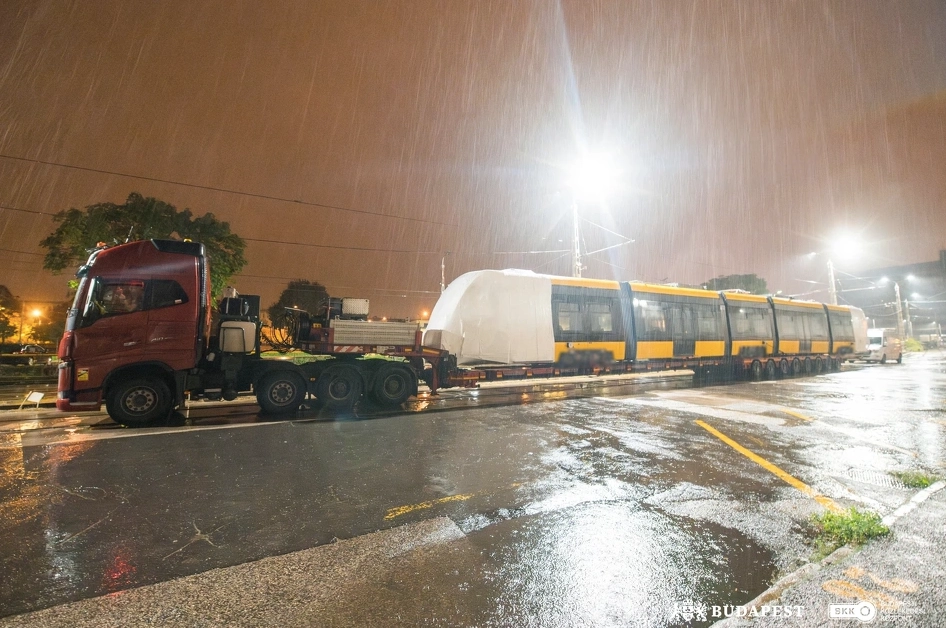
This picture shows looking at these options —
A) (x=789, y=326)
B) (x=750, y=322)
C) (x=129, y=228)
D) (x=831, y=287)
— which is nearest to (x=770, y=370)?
(x=789, y=326)

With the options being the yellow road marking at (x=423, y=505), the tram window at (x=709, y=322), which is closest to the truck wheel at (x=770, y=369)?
the tram window at (x=709, y=322)

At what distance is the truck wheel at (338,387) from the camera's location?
10305 millimetres

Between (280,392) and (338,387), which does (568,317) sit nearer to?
(338,387)

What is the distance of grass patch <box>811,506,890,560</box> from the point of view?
138 inches

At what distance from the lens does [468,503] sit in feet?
14.9

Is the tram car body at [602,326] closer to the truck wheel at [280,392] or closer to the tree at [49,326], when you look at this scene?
the truck wheel at [280,392]

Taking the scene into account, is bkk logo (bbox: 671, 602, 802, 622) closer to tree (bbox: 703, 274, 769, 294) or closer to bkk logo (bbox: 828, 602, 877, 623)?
bkk logo (bbox: 828, 602, 877, 623)

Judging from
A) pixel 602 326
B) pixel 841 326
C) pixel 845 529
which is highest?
pixel 841 326

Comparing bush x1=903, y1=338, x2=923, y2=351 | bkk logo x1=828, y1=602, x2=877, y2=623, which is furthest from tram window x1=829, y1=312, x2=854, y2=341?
bush x1=903, y1=338, x2=923, y2=351

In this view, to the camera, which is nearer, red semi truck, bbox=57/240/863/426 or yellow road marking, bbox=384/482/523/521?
yellow road marking, bbox=384/482/523/521

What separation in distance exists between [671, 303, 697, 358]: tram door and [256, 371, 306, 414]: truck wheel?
490 inches

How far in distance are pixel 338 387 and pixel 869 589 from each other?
954 cm

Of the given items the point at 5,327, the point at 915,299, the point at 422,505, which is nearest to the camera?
the point at 422,505

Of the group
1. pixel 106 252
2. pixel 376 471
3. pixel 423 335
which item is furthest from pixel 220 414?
pixel 376 471
